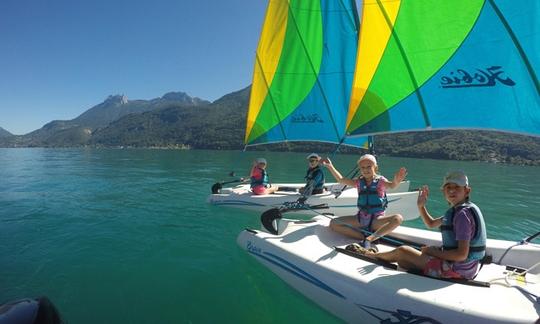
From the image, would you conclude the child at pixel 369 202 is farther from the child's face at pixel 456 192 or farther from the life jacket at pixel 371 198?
the child's face at pixel 456 192

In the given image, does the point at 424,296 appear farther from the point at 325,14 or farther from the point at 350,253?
the point at 325,14

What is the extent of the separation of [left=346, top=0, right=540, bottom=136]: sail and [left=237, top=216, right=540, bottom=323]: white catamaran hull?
8.04 feet

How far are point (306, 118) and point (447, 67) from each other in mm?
7320

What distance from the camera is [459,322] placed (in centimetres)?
371

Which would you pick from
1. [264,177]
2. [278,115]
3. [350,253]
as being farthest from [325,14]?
[350,253]

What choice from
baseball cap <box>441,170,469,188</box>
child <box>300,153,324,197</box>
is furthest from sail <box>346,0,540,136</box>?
child <box>300,153,324,197</box>

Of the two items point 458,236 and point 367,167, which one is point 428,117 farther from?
point 458,236

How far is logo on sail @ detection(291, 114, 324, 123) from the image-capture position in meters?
13.0

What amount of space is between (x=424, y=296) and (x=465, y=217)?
119 cm

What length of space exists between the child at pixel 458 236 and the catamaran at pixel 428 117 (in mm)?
192

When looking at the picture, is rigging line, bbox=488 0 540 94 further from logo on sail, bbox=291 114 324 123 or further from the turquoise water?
logo on sail, bbox=291 114 324 123

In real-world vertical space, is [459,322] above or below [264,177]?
below

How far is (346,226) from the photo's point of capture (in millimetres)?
6824

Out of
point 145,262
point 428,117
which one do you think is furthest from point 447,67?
point 145,262
